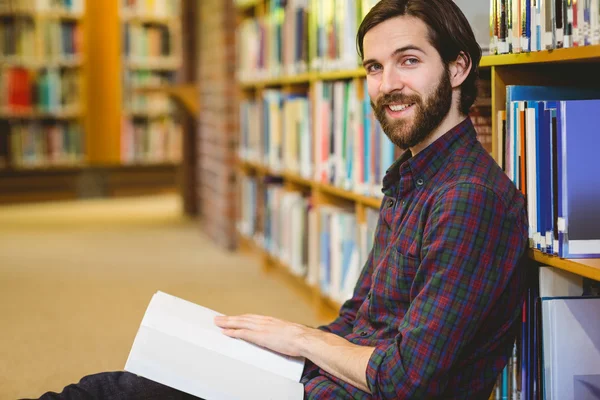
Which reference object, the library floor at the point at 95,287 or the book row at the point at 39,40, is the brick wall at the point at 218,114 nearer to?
the library floor at the point at 95,287

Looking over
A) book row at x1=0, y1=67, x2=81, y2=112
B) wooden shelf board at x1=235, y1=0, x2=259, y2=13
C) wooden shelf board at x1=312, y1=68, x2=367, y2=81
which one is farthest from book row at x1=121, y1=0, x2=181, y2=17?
wooden shelf board at x1=312, y1=68, x2=367, y2=81

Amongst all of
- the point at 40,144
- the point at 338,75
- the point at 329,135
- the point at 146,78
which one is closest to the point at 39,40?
the point at 40,144

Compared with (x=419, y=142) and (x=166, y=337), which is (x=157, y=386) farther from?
(x=419, y=142)

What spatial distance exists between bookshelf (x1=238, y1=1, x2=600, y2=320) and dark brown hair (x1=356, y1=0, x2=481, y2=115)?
14cm

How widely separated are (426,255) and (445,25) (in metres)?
0.38

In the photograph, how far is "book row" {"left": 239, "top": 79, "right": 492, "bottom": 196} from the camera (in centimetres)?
237

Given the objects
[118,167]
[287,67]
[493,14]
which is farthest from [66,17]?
[493,14]

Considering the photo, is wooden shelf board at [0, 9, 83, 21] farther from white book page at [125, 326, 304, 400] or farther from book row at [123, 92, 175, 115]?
white book page at [125, 326, 304, 400]

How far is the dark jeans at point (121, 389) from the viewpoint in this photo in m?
1.26

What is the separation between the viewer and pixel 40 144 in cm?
654

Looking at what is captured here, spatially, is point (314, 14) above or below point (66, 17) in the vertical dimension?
below

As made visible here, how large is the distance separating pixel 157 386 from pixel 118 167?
5829 millimetres

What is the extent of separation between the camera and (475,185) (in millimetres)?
1144

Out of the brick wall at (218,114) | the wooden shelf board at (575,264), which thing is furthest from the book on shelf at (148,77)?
the wooden shelf board at (575,264)
